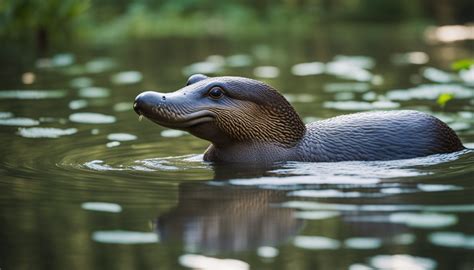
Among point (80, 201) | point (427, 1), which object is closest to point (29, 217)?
point (80, 201)

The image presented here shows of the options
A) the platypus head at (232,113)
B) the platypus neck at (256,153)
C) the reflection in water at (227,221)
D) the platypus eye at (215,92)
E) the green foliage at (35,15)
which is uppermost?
the green foliage at (35,15)

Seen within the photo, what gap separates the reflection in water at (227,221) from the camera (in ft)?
19.4

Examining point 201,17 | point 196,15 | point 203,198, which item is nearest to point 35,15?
point 201,17

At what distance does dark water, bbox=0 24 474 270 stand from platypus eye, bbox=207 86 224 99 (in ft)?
1.94

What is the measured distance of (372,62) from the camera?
18688mm

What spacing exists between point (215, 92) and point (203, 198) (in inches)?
63.8

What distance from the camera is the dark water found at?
5.70 m

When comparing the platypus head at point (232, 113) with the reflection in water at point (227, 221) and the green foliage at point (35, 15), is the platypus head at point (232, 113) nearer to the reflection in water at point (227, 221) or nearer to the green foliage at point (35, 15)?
the reflection in water at point (227, 221)

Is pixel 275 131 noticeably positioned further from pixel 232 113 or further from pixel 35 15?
pixel 35 15

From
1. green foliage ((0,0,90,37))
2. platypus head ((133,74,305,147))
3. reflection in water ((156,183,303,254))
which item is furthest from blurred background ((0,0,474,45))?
reflection in water ((156,183,303,254))

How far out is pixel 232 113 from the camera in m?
8.64

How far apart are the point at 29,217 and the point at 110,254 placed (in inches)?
46.4

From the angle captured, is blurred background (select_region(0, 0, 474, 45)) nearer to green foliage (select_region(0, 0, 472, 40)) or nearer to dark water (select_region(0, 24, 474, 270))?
green foliage (select_region(0, 0, 472, 40))

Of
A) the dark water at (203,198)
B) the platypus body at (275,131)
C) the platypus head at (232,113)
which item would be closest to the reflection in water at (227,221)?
the dark water at (203,198)
